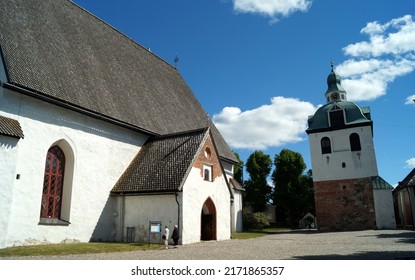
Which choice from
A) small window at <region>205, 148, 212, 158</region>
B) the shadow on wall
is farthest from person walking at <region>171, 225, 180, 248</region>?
small window at <region>205, 148, 212, 158</region>

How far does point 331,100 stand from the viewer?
39500 millimetres

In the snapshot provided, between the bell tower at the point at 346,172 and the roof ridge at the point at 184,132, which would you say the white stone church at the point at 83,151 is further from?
the bell tower at the point at 346,172

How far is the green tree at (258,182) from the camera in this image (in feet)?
172

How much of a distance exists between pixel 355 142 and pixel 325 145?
300cm

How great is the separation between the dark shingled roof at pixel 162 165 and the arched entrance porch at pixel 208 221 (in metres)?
2.96

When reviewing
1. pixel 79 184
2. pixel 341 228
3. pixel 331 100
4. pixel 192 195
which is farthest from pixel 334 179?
pixel 79 184

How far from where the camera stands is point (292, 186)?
166 feet

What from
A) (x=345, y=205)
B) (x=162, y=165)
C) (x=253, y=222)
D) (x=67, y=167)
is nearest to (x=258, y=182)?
(x=253, y=222)

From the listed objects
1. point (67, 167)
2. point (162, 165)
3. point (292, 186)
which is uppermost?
point (292, 186)

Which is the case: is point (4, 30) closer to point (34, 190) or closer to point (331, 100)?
point (34, 190)

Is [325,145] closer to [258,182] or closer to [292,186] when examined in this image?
[292,186]

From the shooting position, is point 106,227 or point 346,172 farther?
point 346,172

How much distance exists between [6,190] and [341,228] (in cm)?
3008

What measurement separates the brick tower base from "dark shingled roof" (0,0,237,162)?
12.8 m
